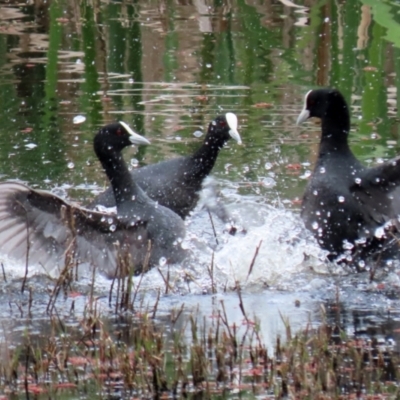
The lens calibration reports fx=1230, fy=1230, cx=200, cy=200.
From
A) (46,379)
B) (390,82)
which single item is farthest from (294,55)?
(46,379)

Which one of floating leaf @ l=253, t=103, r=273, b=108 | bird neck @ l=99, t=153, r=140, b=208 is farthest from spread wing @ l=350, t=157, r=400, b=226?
floating leaf @ l=253, t=103, r=273, b=108

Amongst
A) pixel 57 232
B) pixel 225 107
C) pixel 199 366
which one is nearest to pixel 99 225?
pixel 57 232

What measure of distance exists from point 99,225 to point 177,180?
31.6 inches

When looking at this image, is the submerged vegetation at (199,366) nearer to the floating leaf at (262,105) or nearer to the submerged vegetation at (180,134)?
the submerged vegetation at (180,134)

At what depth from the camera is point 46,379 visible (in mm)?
4520

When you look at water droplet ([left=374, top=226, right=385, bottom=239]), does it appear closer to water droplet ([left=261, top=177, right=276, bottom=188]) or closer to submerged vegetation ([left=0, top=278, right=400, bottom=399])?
water droplet ([left=261, top=177, right=276, bottom=188])

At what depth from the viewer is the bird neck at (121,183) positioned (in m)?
6.63

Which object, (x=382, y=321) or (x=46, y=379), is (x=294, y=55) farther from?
(x=46, y=379)

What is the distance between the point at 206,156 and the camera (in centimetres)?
729

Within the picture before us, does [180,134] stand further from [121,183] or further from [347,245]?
[347,245]

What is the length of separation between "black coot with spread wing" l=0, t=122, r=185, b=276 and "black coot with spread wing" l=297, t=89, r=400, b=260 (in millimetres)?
751

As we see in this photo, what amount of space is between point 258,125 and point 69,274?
11.9ft

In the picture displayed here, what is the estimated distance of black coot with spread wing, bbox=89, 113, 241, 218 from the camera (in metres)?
7.09

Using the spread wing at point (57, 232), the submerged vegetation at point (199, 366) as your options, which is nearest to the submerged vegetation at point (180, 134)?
the submerged vegetation at point (199, 366)
